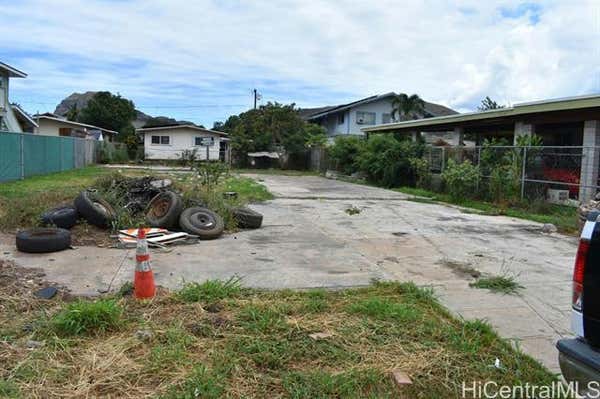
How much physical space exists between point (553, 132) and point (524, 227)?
29.2ft

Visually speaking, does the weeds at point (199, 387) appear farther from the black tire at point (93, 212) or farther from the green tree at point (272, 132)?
the green tree at point (272, 132)

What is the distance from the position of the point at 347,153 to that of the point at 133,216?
827 inches

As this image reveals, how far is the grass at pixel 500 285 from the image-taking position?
5508mm

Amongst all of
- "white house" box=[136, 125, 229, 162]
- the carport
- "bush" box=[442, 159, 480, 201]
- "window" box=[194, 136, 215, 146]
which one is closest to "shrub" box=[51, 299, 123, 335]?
the carport

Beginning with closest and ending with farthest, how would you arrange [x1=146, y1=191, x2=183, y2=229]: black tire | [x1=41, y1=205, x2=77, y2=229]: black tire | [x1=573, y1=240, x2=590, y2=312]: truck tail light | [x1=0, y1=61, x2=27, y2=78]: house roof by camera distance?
[x1=573, y1=240, x2=590, y2=312]: truck tail light → [x1=41, y1=205, x2=77, y2=229]: black tire → [x1=146, y1=191, x2=183, y2=229]: black tire → [x1=0, y1=61, x2=27, y2=78]: house roof

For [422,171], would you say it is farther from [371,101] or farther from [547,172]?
[371,101]

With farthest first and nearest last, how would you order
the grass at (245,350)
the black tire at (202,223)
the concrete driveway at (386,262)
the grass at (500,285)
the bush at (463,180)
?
the bush at (463,180) < the black tire at (202,223) < the grass at (500,285) < the concrete driveway at (386,262) < the grass at (245,350)

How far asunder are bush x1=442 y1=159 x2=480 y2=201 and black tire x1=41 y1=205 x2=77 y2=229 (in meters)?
12.2

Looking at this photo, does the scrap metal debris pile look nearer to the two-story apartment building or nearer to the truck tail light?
the truck tail light

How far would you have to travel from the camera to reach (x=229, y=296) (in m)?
4.93

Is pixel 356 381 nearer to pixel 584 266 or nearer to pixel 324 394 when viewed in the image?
pixel 324 394

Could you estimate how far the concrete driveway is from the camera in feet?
16.1

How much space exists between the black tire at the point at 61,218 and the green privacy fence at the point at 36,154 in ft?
37.2

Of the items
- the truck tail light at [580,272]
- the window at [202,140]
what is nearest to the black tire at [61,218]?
the truck tail light at [580,272]
